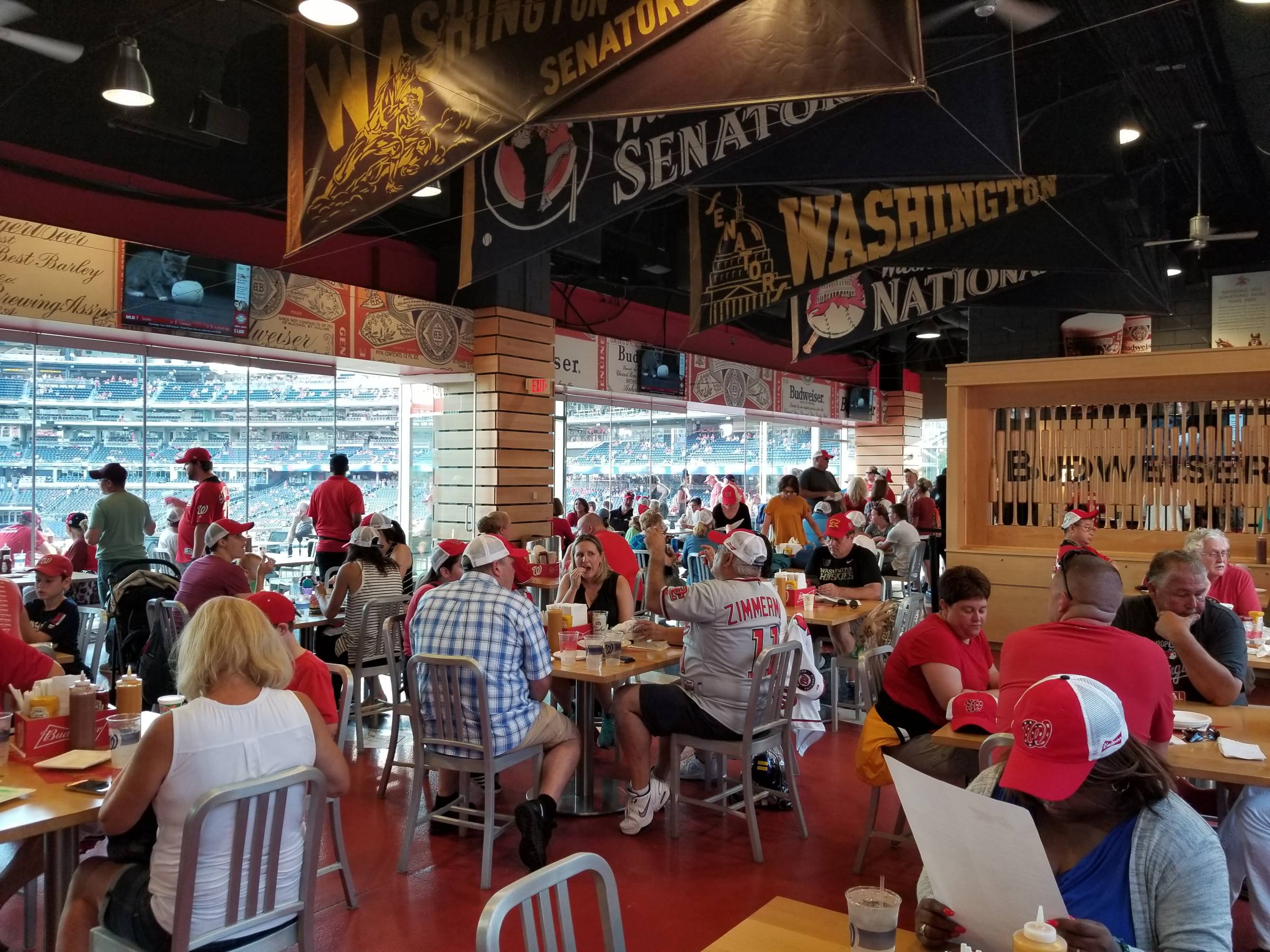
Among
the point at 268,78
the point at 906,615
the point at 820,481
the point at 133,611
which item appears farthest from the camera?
the point at 820,481

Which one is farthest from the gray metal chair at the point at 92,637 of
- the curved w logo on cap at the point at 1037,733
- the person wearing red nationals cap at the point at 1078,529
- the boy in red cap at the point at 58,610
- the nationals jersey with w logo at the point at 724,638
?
the person wearing red nationals cap at the point at 1078,529

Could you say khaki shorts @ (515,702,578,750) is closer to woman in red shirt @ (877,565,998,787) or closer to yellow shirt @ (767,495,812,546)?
woman in red shirt @ (877,565,998,787)

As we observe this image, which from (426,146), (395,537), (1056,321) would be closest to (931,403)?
(1056,321)

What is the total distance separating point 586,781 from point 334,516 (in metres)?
4.17

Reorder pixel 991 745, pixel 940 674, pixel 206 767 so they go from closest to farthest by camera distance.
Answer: pixel 206 767, pixel 991 745, pixel 940 674

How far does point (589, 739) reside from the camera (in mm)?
4863

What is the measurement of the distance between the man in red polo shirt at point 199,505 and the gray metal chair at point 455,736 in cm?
401

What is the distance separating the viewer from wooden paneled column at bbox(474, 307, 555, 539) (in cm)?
939

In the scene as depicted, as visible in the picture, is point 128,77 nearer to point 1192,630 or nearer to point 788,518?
point 1192,630

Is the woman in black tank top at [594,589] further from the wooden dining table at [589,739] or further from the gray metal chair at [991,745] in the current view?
the gray metal chair at [991,745]

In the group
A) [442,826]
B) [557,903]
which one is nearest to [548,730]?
[442,826]

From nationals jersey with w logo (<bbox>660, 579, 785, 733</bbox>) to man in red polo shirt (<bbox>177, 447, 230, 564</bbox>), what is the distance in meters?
4.59

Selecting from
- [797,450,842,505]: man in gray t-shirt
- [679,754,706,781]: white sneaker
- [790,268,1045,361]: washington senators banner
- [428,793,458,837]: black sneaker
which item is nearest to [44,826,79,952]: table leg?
[428,793,458,837]: black sneaker

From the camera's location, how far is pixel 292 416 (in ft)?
29.2
